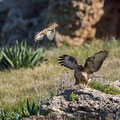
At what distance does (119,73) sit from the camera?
7836mm

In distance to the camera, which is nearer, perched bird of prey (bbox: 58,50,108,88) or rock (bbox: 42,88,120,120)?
rock (bbox: 42,88,120,120)

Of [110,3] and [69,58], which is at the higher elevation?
[110,3]

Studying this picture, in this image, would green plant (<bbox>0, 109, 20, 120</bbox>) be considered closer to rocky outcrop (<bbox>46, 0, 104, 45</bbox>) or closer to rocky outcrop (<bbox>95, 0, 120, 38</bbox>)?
rocky outcrop (<bbox>46, 0, 104, 45</bbox>)

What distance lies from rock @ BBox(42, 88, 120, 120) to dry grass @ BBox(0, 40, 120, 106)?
1.66m

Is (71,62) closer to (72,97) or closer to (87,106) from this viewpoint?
(72,97)

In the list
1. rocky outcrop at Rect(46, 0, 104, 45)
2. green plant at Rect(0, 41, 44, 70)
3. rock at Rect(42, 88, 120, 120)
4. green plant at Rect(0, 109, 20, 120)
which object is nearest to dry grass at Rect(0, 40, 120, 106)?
green plant at Rect(0, 41, 44, 70)

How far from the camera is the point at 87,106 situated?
5176mm

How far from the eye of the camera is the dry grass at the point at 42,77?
25.0 ft

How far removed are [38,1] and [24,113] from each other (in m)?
12.3

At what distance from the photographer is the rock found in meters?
5.08

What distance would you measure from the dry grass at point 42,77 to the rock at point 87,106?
5.43 ft

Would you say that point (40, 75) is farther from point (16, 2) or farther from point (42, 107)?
point (16, 2)

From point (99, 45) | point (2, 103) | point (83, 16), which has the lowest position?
point (2, 103)

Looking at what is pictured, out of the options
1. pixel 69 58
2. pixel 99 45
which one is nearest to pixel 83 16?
pixel 99 45
